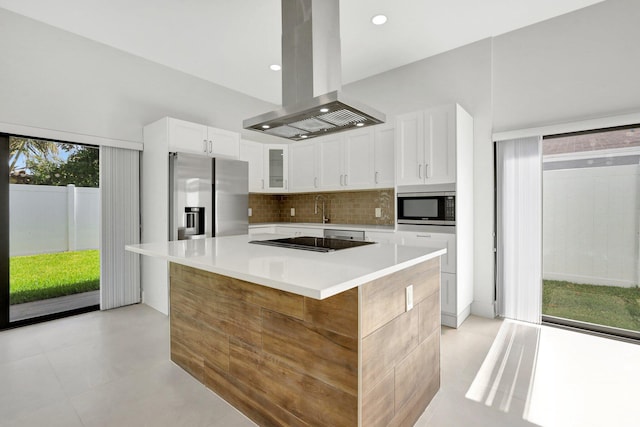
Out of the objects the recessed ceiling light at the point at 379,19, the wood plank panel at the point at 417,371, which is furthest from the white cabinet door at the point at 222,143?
the wood plank panel at the point at 417,371

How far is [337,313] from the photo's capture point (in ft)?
4.51

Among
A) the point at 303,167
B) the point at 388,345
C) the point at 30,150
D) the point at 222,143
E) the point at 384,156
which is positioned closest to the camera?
the point at 388,345

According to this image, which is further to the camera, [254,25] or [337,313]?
[254,25]

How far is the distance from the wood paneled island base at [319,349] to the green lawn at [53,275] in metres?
2.42

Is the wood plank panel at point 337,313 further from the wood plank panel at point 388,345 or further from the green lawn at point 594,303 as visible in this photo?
the green lawn at point 594,303

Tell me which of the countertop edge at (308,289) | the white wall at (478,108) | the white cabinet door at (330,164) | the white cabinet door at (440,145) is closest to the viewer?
the countertop edge at (308,289)

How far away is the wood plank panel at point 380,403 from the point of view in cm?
135

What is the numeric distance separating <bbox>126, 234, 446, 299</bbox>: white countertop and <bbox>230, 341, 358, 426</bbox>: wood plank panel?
1.73 ft

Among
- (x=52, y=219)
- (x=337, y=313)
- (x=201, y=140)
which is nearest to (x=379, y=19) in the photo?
(x=201, y=140)

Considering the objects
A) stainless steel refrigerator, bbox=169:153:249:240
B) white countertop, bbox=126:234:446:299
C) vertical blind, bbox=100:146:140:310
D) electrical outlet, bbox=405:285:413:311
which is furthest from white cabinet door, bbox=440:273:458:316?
vertical blind, bbox=100:146:140:310

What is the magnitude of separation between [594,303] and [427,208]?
1828 millimetres

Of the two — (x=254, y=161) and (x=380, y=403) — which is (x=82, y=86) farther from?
(x=380, y=403)

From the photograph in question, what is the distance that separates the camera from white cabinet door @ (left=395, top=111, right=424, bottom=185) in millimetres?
3346

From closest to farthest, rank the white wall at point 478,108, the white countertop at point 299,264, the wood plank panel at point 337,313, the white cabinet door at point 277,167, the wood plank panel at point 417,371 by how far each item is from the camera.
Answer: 1. the white countertop at point 299,264
2. the wood plank panel at point 337,313
3. the wood plank panel at point 417,371
4. the white wall at point 478,108
5. the white cabinet door at point 277,167
